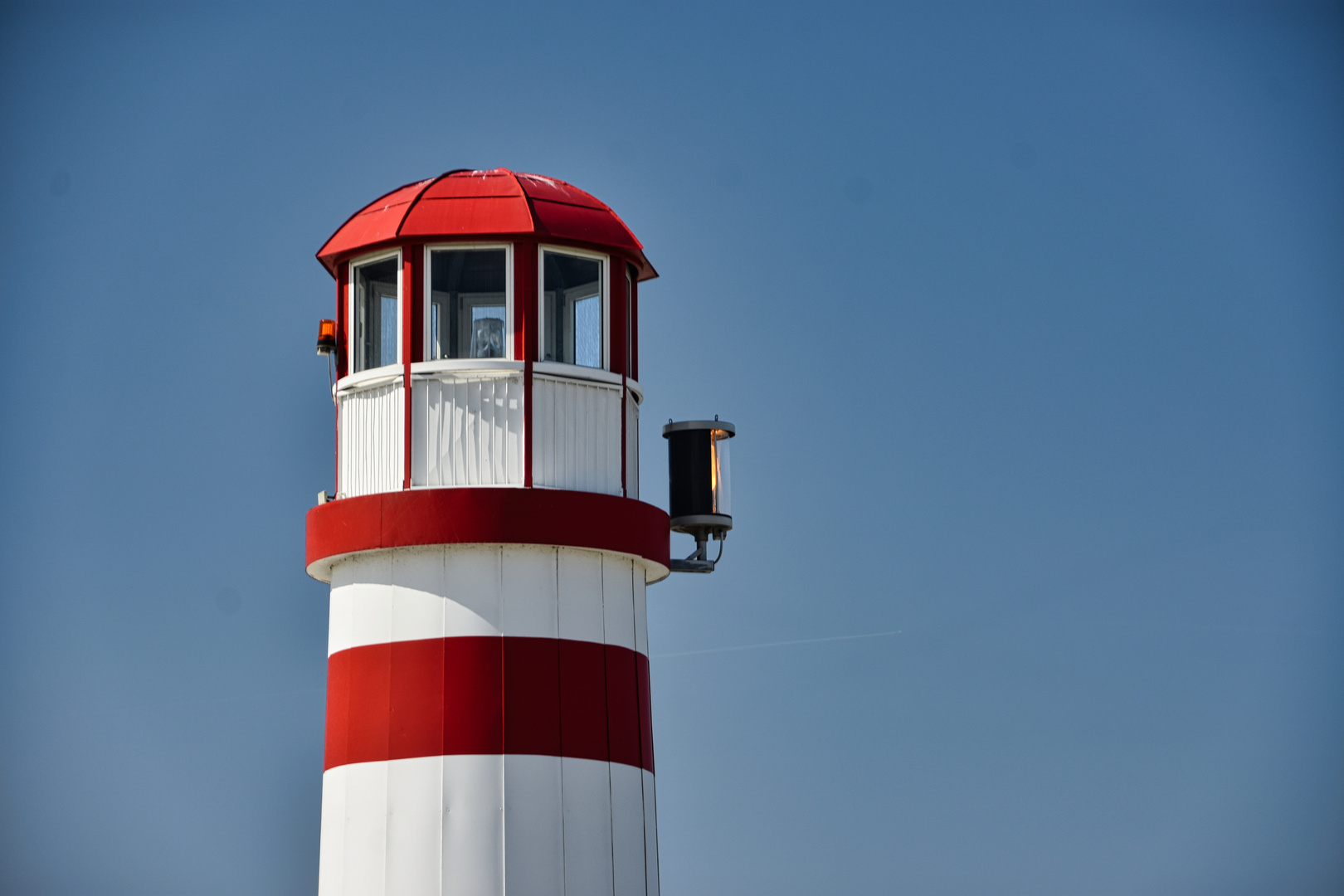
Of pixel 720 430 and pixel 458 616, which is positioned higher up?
pixel 720 430

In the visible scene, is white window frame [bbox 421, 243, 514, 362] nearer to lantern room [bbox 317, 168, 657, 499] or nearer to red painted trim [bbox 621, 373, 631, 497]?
lantern room [bbox 317, 168, 657, 499]

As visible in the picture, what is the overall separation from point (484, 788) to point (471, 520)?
Answer: 7.42 ft

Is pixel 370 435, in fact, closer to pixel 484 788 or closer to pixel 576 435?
pixel 576 435

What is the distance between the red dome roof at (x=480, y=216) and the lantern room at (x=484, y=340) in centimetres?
2

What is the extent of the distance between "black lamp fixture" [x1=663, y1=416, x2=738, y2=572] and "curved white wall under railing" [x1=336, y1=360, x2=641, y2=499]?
1629 millimetres

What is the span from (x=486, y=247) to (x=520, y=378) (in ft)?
4.13

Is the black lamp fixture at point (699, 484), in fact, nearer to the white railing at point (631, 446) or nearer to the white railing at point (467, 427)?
the white railing at point (631, 446)

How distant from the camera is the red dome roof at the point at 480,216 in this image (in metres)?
16.2

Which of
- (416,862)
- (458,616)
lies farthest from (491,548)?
(416,862)

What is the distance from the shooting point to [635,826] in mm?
16172

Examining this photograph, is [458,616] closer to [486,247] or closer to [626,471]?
[626,471]

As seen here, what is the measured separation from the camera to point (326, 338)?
1670 cm

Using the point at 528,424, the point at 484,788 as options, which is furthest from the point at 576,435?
the point at 484,788

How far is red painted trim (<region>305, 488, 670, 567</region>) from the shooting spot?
1570 centimetres
